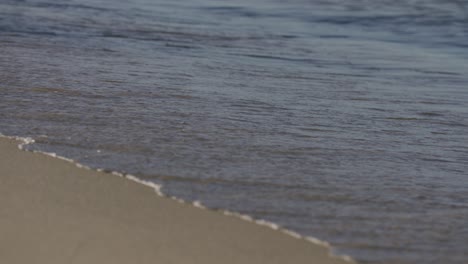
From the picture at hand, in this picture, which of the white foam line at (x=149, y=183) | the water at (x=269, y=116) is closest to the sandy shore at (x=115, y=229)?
the white foam line at (x=149, y=183)

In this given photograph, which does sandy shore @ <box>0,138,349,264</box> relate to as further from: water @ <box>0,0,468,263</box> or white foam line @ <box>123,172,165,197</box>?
water @ <box>0,0,468,263</box>

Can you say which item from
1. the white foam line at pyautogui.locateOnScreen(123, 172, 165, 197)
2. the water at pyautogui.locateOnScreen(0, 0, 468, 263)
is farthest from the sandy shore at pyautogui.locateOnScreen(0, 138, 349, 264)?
the water at pyautogui.locateOnScreen(0, 0, 468, 263)

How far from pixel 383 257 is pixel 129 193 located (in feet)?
3.24

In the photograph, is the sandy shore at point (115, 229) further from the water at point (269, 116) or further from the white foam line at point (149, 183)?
the water at point (269, 116)

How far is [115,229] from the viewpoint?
11.3 ft

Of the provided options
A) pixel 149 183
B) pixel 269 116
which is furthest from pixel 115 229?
pixel 269 116

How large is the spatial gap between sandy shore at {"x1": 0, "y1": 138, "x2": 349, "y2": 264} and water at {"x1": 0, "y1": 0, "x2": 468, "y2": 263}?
128 millimetres

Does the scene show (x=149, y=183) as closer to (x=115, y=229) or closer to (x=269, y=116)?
(x=115, y=229)

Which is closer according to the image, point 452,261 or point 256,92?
point 452,261

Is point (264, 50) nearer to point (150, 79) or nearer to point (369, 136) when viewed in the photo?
point (150, 79)

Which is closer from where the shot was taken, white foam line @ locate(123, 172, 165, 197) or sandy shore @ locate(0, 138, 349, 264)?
sandy shore @ locate(0, 138, 349, 264)

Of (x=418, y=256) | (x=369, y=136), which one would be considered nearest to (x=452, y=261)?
(x=418, y=256)

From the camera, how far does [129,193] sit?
12.5 ft

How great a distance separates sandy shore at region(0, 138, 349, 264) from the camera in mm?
3217
